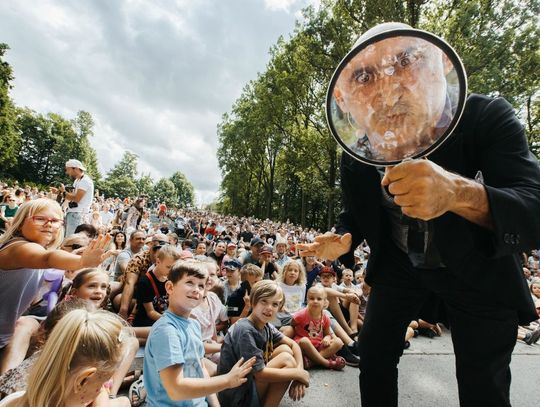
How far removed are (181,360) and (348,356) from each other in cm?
318

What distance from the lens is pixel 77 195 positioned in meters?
6.17

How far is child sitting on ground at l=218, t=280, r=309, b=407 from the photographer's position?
2.85 m

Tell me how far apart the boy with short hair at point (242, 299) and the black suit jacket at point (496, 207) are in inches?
155

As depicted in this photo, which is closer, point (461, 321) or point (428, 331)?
point (461, 321)

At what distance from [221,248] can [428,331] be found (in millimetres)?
5590

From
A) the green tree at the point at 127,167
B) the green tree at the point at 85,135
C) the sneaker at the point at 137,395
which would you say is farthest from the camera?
the green tree at the point at 127,167

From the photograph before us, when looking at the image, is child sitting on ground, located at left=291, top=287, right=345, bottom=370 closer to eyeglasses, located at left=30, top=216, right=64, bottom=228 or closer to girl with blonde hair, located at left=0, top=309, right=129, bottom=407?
girl with blonde hair, located at left=0, top=309, right=129, bottom=407

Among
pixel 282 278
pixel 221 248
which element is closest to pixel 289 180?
pixel 221 248

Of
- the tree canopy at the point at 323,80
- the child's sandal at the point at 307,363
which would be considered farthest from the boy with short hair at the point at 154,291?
the tree canopy at the point at 323,80

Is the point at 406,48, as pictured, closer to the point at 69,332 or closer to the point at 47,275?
the point at 69,332

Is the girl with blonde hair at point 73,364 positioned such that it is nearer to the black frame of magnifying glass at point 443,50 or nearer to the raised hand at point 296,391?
the black frame of magnifying glass at point 443,50

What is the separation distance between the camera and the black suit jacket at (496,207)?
1.13 metres

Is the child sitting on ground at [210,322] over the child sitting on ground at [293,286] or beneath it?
beneath

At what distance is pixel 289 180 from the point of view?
43094 millimetres
